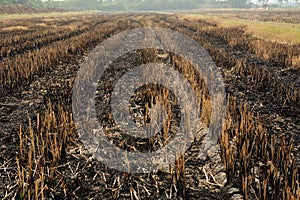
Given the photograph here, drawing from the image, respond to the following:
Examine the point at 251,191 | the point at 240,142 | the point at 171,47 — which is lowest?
the point at 251,191

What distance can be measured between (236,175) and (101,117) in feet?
7.60

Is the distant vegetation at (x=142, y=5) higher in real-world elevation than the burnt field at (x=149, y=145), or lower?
higher

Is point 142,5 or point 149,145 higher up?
point 142,5

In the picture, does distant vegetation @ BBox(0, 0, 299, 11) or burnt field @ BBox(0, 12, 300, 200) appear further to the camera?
distant vegetation @ BBox(0, 0, 299, 11)

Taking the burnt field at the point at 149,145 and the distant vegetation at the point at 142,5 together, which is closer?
the burnt field at the point at 149,145

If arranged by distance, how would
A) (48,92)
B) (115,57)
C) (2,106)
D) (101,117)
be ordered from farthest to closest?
(115,57), (48,92), (2,106), (101,117)

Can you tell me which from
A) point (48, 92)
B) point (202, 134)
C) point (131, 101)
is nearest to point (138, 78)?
point (131, 101)

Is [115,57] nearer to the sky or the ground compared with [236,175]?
nearer to the sky

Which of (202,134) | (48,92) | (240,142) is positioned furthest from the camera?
(48,92)

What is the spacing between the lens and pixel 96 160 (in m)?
3.16

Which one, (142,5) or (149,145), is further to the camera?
(142,5)

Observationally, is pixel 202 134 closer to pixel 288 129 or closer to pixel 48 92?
pixel 288 129

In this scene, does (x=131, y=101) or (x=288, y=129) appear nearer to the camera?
(x=288, y=129)

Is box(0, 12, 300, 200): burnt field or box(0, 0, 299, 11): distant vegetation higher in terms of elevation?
box(0, 0, 299, 11): distant vegetation
